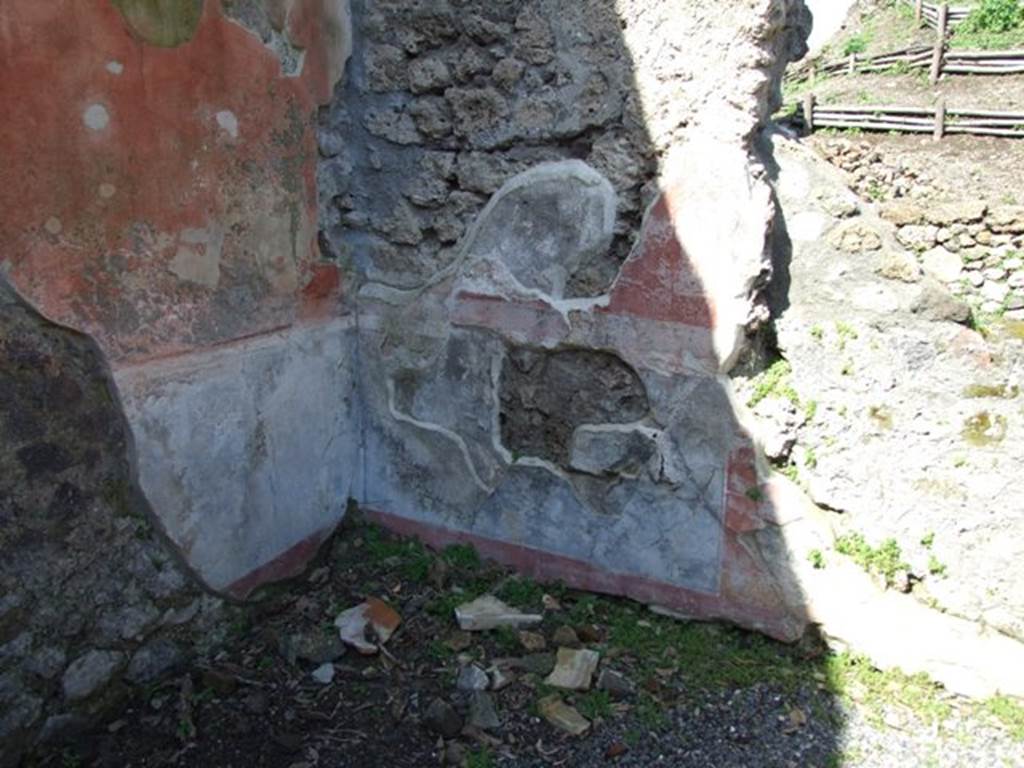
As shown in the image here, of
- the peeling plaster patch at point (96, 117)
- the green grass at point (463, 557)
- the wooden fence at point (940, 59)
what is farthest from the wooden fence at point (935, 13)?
the peeling plaster patch at point (96, 117)

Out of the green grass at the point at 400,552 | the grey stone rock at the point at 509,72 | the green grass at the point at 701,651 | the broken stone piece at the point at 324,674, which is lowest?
the broken stone piece at the point at 324,674

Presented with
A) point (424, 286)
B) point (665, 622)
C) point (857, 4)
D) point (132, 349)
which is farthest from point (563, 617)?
point (857, 4)

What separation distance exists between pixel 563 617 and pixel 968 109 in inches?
308

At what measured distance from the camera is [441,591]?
7.72ft

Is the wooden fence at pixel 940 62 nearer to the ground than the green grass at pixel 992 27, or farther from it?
nearer to the ground

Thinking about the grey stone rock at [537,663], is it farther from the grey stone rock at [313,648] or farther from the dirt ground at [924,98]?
the dirt ground at [924,98]

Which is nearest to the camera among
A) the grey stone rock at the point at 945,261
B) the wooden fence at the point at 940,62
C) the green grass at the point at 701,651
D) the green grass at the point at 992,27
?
the green grass at the point at 701,651

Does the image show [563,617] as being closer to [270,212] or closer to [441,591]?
[441,591]

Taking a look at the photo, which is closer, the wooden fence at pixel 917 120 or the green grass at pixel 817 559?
the green grass at pixel 817 559

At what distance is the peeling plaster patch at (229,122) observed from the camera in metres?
2.05

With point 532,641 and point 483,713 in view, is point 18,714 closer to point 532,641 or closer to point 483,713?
point 483,713

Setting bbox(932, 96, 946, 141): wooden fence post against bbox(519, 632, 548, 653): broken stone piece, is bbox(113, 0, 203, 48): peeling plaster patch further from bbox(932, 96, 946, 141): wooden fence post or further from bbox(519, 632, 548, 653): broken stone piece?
bbox(932, 96, 946, 141): wooden fence post

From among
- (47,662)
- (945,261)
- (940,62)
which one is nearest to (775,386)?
(47,662)

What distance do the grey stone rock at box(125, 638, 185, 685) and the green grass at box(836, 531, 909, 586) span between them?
1.64 m
